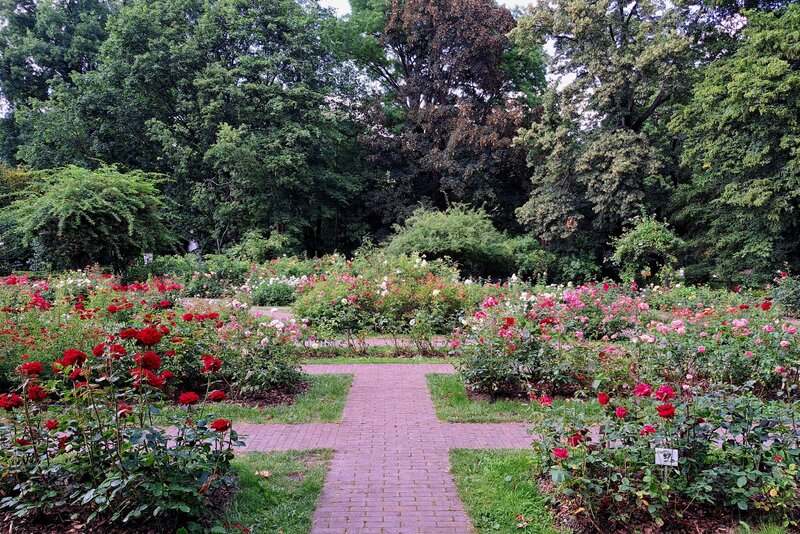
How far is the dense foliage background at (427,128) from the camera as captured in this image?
53.1 ft

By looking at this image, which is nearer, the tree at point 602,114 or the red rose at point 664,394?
the red rose at point 664,394

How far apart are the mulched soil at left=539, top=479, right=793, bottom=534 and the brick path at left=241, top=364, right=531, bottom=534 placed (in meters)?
0.72

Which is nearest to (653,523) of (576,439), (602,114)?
(576,439)

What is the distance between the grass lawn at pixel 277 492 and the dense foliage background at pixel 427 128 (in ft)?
→ 41.2

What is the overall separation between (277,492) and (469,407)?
8.76 feet

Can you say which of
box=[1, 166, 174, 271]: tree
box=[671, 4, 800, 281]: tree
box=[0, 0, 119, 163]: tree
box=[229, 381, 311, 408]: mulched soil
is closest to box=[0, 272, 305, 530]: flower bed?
box=[229, 381, 311, 408]: mulched soil

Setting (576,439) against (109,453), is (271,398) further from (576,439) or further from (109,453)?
(576,439)

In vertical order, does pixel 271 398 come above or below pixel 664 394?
below

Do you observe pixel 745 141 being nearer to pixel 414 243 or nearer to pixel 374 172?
pixel 414 243

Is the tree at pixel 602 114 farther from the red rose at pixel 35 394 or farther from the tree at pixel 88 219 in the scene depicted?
the red rose at pixel 35 394

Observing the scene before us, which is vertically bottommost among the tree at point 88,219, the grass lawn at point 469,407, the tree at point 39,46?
the grass lawn at point 469,407

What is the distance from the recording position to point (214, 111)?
70.0ft

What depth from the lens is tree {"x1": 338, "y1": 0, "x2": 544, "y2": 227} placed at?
21.7 metres

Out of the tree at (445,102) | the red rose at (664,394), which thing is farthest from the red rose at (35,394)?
the tree at (445,102)
